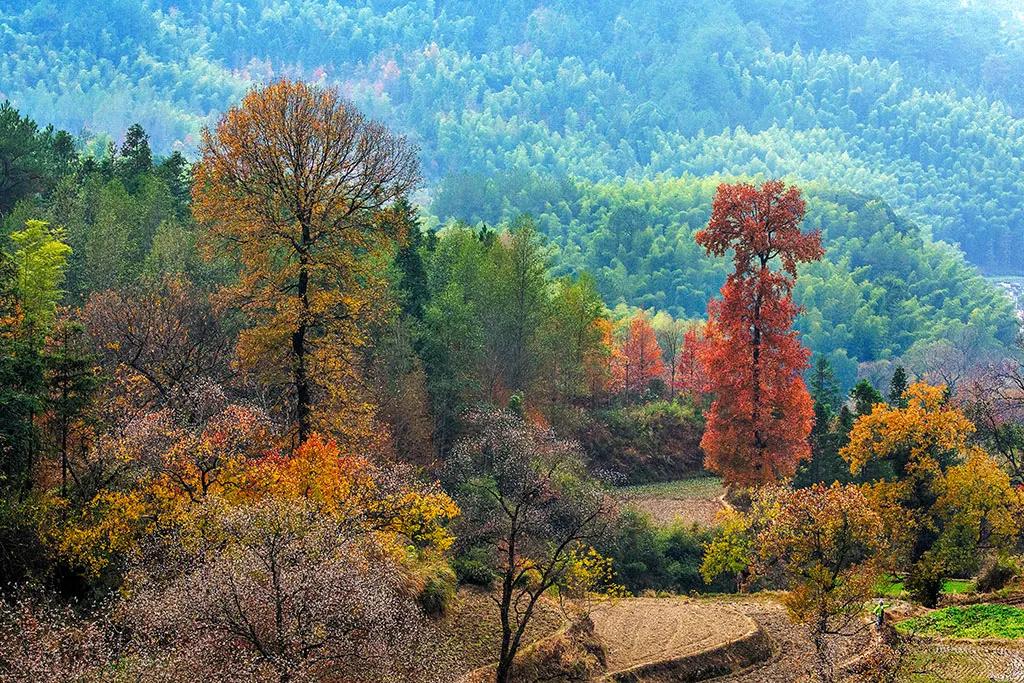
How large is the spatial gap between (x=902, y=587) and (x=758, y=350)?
1174 cm

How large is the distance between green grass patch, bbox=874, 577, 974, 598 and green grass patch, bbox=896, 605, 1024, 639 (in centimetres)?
307

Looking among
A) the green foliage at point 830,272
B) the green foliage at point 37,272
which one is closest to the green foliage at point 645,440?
the green foliage at point 37,272

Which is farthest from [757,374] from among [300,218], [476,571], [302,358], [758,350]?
[300,218]

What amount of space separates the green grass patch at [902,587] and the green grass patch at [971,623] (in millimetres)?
3073

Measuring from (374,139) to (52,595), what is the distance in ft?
57.0

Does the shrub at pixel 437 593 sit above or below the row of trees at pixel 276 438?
below

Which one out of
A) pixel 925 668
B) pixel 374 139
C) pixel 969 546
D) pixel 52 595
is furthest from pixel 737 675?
pixel 374 139

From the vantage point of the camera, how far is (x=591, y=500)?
3450 cm

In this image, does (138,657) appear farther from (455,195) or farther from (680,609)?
(455,195)

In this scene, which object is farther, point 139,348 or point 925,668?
point 139,348

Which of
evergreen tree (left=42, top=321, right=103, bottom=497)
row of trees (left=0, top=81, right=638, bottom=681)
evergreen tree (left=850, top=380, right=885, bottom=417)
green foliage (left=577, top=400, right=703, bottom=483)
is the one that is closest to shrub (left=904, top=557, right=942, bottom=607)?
row of trees (left=0, top=81, right=638, bottom=681)

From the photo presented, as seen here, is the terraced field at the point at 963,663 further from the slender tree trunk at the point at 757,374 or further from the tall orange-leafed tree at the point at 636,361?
the tall orange-leafed tree at the point at 636,361

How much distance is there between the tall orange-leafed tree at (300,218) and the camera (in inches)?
1291

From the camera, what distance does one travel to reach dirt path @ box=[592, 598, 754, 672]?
2884 cm
